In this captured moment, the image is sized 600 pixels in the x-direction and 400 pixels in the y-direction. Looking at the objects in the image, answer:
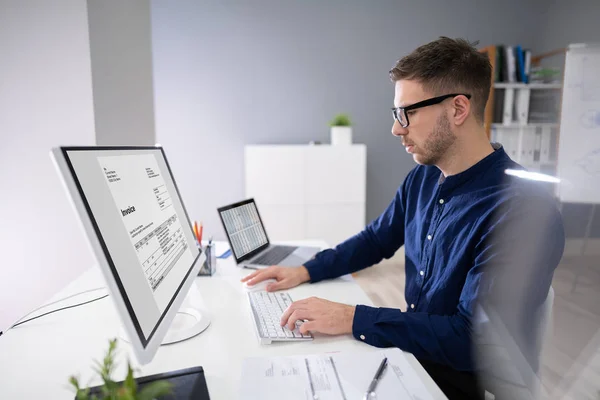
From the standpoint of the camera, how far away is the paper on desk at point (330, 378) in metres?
0.72

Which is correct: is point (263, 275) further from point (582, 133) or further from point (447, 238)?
point (582, 133)

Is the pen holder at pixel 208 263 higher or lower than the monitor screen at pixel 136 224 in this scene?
lower

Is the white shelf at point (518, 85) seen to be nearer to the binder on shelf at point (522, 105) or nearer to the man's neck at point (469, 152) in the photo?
the binder on shelf at point (522, 105)

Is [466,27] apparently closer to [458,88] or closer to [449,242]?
[458,88]

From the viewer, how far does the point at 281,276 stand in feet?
4.21

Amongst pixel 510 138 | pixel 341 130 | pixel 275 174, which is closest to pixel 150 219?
pixel 275 174

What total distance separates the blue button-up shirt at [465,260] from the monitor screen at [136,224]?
455 millimetres

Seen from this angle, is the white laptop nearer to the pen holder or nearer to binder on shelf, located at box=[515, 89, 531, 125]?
the pen holder

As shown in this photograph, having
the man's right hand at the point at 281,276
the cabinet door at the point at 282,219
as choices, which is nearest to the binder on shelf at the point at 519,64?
the cabinet door at the point at 282,219

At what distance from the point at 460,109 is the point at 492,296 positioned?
0.54 metres

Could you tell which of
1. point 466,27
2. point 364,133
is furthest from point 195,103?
point 466,27

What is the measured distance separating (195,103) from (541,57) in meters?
3.12

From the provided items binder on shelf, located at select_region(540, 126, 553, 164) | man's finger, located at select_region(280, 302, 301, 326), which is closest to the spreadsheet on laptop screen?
man's finger, located at select_region(280, 302, 301, 326)

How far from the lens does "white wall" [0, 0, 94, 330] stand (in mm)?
1468
